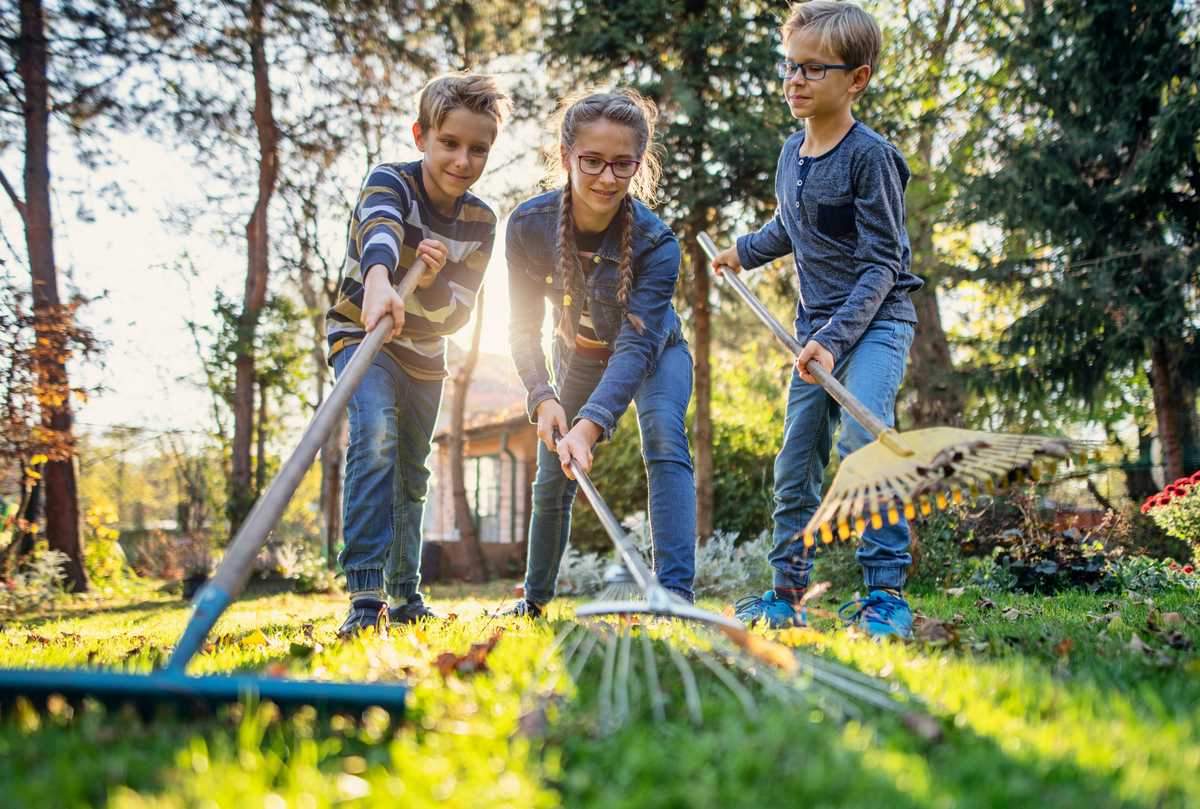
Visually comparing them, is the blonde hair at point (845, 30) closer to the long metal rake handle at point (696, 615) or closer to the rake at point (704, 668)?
the rake at point (704, 668)

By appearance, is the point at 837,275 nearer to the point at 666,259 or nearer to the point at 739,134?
the point at 666,259

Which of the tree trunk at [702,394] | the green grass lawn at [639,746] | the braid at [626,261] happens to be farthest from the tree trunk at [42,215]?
the green grass lawn at [639,746]

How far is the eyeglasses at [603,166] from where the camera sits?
338 centimetres

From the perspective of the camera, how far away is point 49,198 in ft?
34.7

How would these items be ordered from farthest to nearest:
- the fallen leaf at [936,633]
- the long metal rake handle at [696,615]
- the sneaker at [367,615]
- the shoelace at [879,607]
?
the sneaker at [367,615] < the shoelace at [879,607] < the fallen leaf at [936,633] < the long metal rake handle at [696,615]

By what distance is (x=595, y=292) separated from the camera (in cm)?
362

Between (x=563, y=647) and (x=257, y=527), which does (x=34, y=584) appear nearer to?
(x=257, y=527)

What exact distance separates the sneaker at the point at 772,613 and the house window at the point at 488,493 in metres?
16.8

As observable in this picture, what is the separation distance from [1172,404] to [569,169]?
378 inches

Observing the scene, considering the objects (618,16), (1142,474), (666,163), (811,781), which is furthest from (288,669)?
(1142,474)

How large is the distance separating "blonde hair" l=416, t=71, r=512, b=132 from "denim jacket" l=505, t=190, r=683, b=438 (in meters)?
0.40

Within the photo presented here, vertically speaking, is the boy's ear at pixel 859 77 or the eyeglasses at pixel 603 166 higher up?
the boy's ear at pixel 859 77

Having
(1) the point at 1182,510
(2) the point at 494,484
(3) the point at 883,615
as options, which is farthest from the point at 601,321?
(2) the point at 494,484

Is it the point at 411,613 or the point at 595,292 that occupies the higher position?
the point at 595,292
